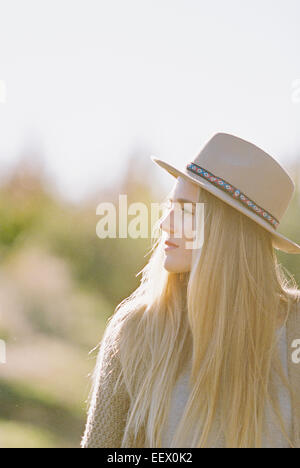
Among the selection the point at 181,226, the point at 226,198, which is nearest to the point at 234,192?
the point at 226,198

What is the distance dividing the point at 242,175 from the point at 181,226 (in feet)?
0.66

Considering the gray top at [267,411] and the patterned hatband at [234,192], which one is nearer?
the gray top at [267,411]

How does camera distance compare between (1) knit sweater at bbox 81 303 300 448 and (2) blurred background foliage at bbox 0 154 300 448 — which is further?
(2) blurred background foliage at bbox 0 154 300 448

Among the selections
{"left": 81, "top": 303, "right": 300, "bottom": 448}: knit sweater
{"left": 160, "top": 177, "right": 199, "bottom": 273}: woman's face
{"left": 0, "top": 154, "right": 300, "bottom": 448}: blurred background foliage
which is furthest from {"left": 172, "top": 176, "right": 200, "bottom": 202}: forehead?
{"left": 0, "top": 154, "right": 300, "bottom": 448}: blurred background foliage

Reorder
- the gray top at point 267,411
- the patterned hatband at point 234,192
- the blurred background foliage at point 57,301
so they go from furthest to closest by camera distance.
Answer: the blurred background foliage at point 57,301 → the patterned hatband at point 234,192 → the gray top at point 267,411

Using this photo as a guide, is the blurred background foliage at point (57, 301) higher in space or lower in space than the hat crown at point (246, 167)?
lower

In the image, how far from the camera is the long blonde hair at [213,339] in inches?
52.2

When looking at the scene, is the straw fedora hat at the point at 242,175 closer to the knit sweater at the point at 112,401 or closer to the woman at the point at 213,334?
the woman at the point at 213,334

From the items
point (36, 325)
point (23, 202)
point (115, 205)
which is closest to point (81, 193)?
point (115, 205)

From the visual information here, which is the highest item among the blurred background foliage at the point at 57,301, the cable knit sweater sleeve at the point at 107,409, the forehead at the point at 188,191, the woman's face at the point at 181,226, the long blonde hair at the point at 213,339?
the forehead at the point at 188,191

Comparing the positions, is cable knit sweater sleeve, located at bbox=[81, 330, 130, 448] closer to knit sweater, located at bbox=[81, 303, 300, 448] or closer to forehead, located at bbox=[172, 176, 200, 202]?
knit sweater, located at bbox=[81, 303, 300, 448]

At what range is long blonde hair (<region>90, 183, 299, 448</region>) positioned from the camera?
133cm

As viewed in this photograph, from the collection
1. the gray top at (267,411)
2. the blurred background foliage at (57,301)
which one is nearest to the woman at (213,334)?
the gray top at (267,411)

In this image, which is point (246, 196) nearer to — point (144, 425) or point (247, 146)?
point (247, 146)
